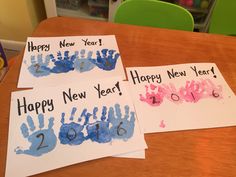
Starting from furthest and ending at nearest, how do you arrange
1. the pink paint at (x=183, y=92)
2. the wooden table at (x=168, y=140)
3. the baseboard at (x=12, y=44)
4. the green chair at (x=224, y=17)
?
the baseboard at (x=12, y=44), the green chair at (x=224, y=17), the pink paint at (x=183, y=92), the wooden table at (x=168, y=140)

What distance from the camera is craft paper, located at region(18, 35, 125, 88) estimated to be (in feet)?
1.97

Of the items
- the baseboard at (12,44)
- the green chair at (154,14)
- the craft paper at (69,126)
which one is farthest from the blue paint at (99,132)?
the baseboard at (12,44)

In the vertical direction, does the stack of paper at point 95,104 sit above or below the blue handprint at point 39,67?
below

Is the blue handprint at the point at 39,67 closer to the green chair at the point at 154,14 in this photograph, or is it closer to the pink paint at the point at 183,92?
the pink paint at the point at 183,92

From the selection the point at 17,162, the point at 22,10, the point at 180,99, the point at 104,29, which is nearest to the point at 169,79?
the point at 180,99

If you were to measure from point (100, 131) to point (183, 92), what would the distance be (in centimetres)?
24

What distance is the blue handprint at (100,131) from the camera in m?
0.49

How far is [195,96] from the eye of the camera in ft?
1.94

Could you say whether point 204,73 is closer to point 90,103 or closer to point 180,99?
point 180,99

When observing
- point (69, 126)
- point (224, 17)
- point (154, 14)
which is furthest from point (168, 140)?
point (224, 17)

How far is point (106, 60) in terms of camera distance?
659 millimetres

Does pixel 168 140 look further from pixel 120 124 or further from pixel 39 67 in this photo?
pixel 39 67

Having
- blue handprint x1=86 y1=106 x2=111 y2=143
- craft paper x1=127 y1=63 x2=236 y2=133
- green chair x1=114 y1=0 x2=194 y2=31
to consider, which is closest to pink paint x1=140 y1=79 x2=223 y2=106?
craft paper x1=127 y1=63 x2=236 y2=133

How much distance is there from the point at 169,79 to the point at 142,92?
96 mm
